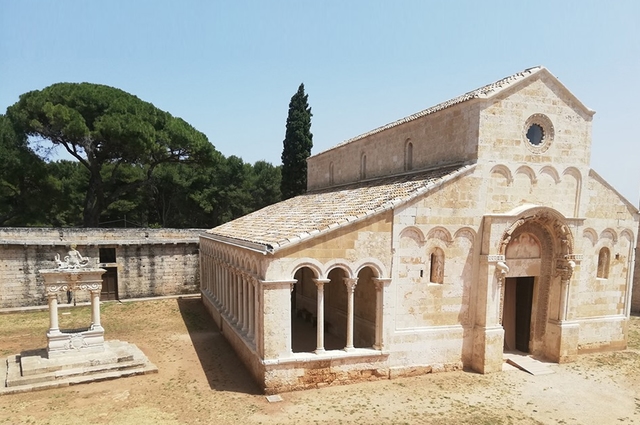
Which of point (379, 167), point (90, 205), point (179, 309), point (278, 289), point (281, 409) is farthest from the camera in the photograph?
point (90, 205)

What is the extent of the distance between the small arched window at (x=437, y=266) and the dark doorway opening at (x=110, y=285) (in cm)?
2106

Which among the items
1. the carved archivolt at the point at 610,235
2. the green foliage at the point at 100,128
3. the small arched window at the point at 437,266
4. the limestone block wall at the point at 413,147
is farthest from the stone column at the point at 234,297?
the green foliage at the point at 100,128

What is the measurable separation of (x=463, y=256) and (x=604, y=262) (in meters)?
7.37

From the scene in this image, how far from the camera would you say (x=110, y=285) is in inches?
992

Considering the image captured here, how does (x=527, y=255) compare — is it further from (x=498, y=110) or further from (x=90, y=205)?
(x=90, y=205)

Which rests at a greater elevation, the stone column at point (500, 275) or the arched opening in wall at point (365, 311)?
the stone column at point (500, 275)

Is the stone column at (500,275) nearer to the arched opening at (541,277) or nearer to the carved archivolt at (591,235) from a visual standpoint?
the arched opening at (541,277)

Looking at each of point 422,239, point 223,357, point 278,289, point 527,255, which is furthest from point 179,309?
point 527,255

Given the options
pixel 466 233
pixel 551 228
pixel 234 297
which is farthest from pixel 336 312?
pixel 551 228

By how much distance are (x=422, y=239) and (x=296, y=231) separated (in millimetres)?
4279

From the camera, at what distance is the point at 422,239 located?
12906 millimetres

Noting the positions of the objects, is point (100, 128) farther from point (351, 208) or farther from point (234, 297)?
point (351, 208)

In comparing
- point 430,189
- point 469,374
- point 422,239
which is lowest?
point 469,374

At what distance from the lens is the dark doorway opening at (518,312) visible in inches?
605
